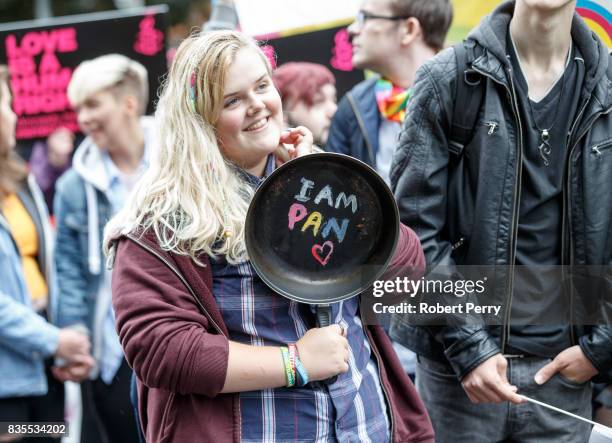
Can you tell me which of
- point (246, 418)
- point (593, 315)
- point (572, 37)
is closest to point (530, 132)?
point (572, 37)

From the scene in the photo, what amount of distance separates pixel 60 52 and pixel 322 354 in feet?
9.67

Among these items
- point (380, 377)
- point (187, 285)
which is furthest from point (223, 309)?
point (380, 377)

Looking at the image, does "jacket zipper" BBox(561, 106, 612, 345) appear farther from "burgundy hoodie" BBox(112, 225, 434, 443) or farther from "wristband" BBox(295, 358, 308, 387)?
"burgundy hoodie" BBox(112, 225, 434, 443)

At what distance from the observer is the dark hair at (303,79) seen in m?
4.65

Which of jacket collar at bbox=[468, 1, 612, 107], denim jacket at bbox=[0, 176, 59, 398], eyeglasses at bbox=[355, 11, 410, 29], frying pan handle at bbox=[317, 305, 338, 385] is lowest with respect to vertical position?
denim jacket at bbox=[0, 176, 59, 398]

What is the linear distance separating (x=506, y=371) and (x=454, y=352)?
0.17m

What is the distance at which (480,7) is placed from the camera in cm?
393

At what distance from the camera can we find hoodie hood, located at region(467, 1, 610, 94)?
8.64 ft

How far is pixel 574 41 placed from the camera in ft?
8.89

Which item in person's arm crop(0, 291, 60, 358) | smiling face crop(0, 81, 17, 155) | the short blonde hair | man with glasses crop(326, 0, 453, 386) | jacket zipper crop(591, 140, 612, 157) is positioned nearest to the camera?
jacket zipper crop(591, 140, 612, 157)

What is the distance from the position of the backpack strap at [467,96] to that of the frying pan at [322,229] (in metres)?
0.60

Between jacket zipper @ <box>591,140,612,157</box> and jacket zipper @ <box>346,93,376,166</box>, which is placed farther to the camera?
jacket zipper @ <box>346,93,376,166</box>

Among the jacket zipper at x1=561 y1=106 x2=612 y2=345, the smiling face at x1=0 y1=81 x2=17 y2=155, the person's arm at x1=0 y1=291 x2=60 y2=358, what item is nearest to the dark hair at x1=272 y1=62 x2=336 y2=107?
the smiling face at x1=0 y1=81 x2=17 y2=155

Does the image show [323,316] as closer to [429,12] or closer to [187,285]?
[187,285]
